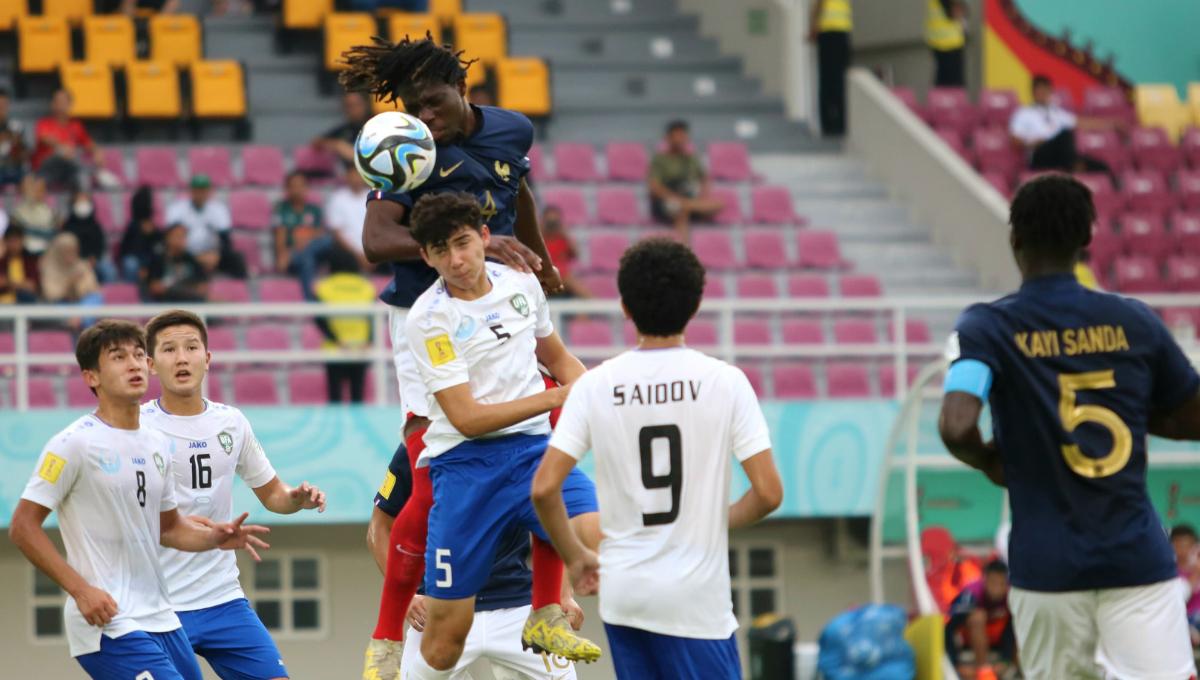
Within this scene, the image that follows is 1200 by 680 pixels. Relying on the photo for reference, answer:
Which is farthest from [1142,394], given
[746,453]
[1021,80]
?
[1021,80]

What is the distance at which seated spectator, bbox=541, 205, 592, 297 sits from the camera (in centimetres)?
1559

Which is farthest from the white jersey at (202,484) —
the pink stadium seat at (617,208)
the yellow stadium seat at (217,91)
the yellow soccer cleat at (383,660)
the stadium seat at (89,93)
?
the yellow stadium seat at (217,91)

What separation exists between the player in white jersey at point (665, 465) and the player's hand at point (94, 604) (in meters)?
1.90

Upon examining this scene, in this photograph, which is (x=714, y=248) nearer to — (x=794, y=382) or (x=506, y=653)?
(x=794, y=382)

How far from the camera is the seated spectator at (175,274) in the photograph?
14.8m

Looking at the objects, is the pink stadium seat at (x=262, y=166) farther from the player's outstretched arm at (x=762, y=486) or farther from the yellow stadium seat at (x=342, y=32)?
the player's outstretched arm at (x=762, y=486)

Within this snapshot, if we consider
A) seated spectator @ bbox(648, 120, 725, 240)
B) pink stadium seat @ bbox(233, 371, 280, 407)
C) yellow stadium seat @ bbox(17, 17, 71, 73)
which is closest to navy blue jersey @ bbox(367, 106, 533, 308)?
pink stadium seat @ bbox(233, 371, 280, 407)

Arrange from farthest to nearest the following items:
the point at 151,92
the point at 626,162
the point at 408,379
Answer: the point at 626,162
the point at 151,92
the point at 408,379

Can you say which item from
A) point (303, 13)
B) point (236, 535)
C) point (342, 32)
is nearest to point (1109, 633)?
point (236, 535)

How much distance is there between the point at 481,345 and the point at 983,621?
7.66m

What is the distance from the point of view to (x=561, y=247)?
52.0 ft

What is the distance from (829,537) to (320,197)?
17.8 ft

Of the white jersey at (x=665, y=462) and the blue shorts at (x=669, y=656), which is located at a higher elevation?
the white jersey at (x=665, y=462)

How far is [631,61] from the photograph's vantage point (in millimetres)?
20766
